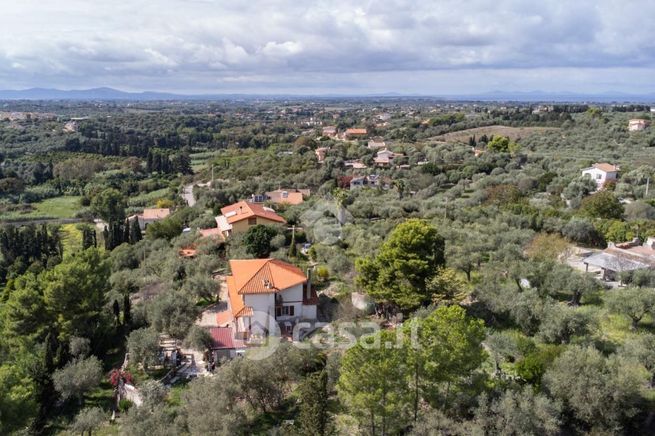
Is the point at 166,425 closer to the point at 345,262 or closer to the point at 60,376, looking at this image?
the point at 60,376

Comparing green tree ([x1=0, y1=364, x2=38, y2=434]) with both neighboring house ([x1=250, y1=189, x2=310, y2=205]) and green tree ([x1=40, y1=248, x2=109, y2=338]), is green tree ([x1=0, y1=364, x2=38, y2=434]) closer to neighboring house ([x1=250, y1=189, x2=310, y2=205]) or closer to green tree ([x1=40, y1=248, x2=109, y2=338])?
green tree ([x1=40, y1=248, x2=109, y2=338])

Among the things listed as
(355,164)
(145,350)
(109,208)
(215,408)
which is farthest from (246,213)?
(355,164)

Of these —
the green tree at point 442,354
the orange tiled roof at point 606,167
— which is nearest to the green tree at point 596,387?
the green tree at point 442,354

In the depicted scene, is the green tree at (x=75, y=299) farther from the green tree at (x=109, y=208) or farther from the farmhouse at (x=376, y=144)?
A: the farmhouse at (x=376, y=144)

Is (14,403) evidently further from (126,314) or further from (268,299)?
(268,299)

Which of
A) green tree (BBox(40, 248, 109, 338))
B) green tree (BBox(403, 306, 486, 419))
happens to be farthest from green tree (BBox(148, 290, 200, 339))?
green tree (BBox(403, 306, 486, 419))

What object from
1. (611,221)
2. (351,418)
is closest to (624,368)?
(351,418)
